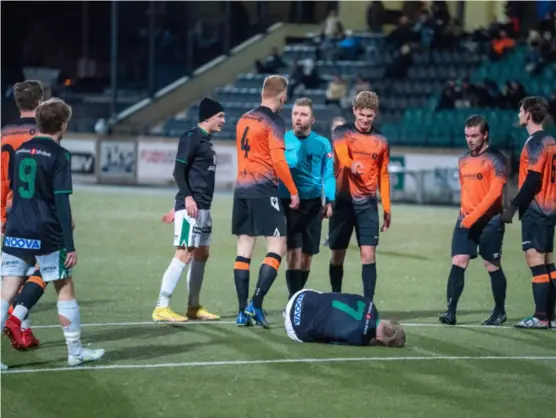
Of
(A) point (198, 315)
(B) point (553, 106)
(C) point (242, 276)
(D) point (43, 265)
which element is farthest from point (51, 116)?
(B) point (553, 106)

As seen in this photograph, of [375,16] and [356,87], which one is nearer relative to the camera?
[356,87]

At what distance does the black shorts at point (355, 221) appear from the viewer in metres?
11.0

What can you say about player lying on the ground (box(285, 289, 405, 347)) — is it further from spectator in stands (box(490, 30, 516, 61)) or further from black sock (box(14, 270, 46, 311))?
spectator in stands (box(490, 30, 516, 61))

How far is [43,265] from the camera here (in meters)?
8.23

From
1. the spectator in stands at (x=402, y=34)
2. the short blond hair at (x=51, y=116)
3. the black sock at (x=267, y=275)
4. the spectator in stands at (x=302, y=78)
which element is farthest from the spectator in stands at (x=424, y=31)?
the short blond hair at (x=51, y=116)

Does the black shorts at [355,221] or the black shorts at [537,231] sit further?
the black shorts at [355,221]

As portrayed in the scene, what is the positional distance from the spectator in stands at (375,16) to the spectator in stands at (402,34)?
129cm

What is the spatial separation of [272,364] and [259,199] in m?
2.04

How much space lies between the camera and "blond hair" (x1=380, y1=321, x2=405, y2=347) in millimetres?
9461

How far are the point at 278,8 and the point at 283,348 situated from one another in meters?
30.0

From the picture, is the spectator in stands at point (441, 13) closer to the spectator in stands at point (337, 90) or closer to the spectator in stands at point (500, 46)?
the spectator in stands at point (500, 46)

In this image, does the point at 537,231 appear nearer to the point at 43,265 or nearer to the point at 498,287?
the point at 498,287

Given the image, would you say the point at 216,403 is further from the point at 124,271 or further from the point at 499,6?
the point at 499,6

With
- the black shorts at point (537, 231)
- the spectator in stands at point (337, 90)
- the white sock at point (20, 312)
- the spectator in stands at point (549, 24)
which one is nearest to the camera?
the white sock at point (20, 312)
